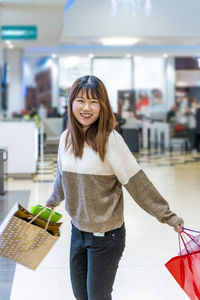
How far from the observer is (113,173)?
2111 millimetres

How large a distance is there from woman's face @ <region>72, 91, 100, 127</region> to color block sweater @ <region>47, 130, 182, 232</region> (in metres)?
0.11

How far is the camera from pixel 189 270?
2170mm

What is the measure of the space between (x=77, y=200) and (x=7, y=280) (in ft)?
5.81

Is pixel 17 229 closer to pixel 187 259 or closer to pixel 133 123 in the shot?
pixel 187 259

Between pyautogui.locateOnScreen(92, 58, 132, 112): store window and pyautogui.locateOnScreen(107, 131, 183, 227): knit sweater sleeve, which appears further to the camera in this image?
pyautogui.locateOnScreen(92, 58, 132, 112): store window

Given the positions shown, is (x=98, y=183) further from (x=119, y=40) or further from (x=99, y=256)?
(x=119, y=40)

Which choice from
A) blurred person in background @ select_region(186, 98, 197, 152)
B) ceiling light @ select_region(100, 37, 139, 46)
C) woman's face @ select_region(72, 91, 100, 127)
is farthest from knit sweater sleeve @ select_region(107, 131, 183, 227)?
blurred person in background @ select_region(186, 98, 197, 152)

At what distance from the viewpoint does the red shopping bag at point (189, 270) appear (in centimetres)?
215

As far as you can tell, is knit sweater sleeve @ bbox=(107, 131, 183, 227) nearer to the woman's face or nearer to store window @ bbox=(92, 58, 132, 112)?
the woman's face

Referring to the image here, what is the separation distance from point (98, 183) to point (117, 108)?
19.0 metres

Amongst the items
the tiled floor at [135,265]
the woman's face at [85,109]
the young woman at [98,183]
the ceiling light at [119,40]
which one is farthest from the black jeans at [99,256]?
the ceiling light at [119,40]

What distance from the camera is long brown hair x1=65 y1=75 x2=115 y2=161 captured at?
208 cm

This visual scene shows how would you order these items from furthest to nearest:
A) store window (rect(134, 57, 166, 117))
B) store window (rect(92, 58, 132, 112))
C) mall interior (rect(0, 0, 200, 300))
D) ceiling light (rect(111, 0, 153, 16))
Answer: store window (rect(92, 58, 132, 112)), store window (rect(134, 57, 166, 117)), ceiling light (rect(111, 0, 153, 16)), mall interior (rect(0, 0, 200, 300))

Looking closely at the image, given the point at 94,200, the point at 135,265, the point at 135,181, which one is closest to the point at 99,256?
the point at 94,200
